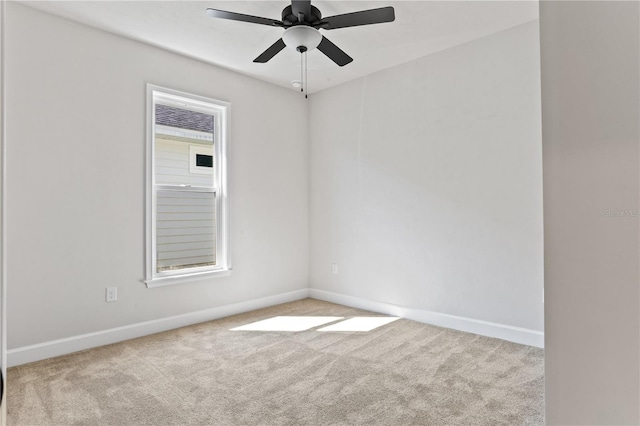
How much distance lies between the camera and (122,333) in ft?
10.7

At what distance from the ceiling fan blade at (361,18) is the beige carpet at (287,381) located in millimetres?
2360

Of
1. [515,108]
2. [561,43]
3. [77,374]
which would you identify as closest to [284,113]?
[515,108]

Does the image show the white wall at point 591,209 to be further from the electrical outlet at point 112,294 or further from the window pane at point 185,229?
the window pane at point 185,229

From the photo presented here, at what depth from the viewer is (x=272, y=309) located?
14.0 ft

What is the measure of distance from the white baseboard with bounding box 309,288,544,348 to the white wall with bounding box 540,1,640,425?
2.48m

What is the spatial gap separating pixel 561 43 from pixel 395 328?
10.1 feet

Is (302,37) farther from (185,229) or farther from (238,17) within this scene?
(185,229)

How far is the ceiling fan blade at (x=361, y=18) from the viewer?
91.0 inches

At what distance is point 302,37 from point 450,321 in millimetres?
2811

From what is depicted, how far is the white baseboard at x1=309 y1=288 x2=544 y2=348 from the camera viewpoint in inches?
121

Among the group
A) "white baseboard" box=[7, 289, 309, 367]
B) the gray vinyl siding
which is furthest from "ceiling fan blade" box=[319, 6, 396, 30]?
"white baseboard" box=[7, 289, 309, 367]

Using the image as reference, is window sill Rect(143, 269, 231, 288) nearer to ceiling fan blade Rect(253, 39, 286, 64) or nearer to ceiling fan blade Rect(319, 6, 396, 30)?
ceiling fan blade Rect(253, 39, 286, 64)

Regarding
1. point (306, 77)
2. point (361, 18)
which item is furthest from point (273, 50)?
point (306, 77)

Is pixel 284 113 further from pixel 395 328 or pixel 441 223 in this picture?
pixel 395 328
